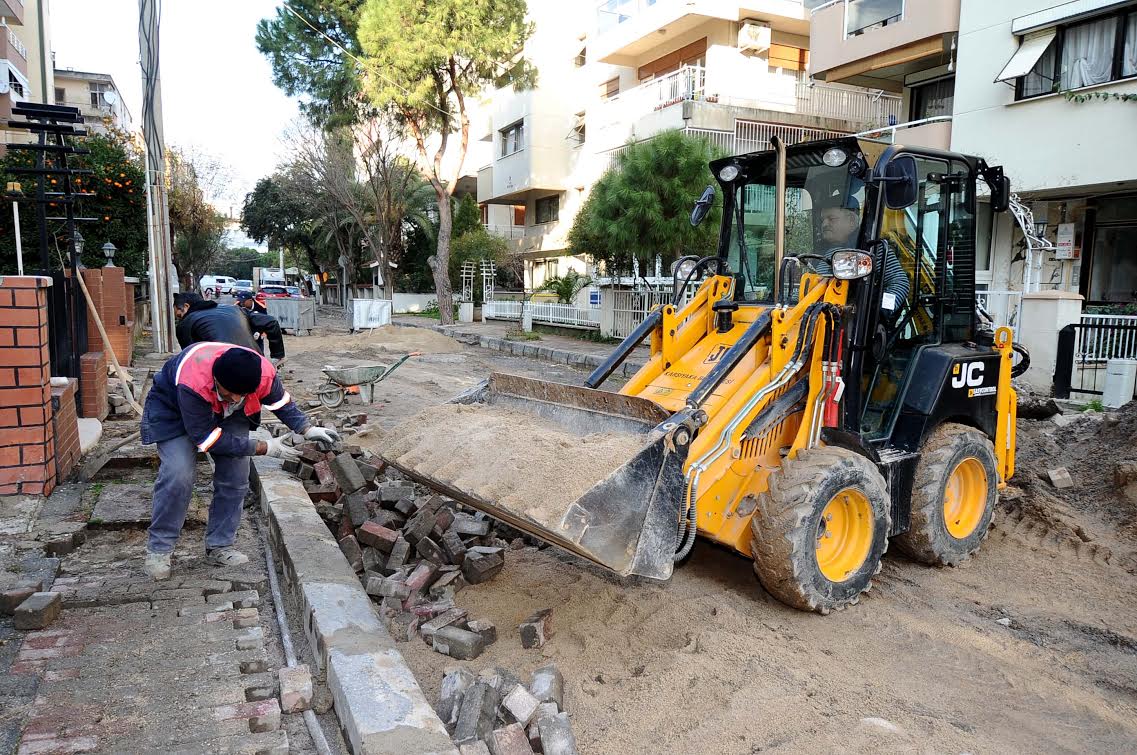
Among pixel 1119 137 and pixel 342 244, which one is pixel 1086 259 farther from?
pixel 342 244

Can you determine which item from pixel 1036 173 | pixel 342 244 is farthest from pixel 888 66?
pixel 342 244

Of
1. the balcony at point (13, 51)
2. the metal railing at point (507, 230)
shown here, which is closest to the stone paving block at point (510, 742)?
the balcony at point (13, 51)

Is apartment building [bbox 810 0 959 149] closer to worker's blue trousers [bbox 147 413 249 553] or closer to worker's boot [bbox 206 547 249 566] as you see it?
worker's blue trousers [bbox 147 413 249 553]

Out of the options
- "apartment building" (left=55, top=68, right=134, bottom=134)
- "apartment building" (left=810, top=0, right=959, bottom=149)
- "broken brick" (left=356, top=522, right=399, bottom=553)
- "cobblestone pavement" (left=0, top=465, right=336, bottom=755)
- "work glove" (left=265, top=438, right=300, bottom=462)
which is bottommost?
"cobblestone pavement" (left=0, top=465, right=336, bottom=755)

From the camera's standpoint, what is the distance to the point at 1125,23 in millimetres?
12289

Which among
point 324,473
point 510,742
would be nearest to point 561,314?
point 324,473

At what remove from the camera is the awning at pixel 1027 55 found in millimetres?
13148

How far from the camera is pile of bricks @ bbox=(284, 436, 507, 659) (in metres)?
3.83

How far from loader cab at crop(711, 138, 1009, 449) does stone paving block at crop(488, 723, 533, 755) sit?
2.57m

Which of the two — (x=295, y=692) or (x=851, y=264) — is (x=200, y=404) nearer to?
(x=295, y=692)

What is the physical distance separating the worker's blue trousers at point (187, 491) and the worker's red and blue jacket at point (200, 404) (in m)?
0.10

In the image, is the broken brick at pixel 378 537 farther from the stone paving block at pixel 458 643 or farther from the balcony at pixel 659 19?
the balcony at pixel 659 19

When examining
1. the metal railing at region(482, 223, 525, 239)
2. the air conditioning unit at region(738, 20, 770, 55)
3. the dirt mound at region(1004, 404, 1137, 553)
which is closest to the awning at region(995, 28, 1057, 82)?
the dirt mound at region(1004, 404, 1137, 553)

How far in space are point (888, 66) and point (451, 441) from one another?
16.9 m
